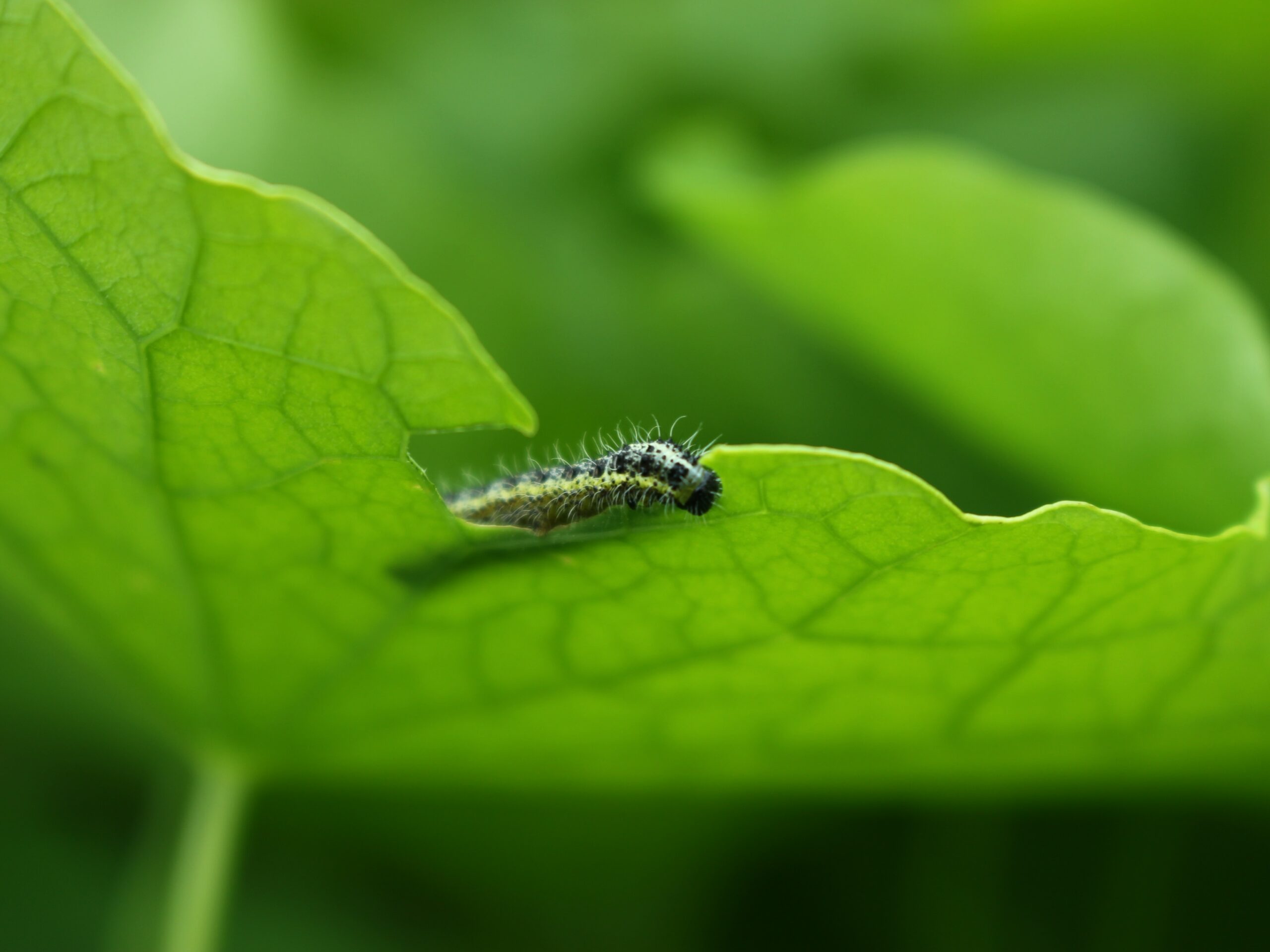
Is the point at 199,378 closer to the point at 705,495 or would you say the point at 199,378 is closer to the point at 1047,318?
the point at 705,495

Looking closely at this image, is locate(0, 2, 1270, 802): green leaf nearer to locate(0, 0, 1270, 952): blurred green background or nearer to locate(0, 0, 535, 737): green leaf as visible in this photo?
locate(0, 0, 535, 737): green leaf

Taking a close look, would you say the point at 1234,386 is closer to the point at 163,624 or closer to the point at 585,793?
the point at 585,793

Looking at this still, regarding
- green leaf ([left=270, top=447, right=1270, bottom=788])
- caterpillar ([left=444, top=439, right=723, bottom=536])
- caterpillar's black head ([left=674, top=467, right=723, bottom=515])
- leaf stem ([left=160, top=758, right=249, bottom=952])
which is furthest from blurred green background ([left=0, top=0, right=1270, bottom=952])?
caterpillar's black head ([left=674, top=467, right=723, bottom=515])

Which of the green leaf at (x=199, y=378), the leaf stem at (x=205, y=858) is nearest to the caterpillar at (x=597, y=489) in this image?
the green leaf at (x=199, y=378)

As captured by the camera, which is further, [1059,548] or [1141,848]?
[1141,848]

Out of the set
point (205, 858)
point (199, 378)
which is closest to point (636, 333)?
point (205, 858)

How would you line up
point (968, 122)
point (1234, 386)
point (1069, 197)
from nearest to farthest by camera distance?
point (1234, 386) → point (1069, 197) → point (968, 122)

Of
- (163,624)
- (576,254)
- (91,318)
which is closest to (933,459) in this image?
(576,254)
